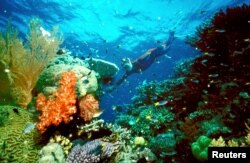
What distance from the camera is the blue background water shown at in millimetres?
26014

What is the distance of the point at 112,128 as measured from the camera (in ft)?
21.2

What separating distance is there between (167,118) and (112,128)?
4.19 m

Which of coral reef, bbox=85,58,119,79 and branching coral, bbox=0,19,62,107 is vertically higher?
coral reef, bbox=85,58,119,79

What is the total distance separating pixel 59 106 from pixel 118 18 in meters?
24.5

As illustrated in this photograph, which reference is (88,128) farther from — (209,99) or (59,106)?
(209,99)

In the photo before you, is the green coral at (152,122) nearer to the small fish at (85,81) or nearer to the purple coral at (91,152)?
the small fish at (85,81)

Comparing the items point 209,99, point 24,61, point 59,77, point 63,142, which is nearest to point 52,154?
point 63,142

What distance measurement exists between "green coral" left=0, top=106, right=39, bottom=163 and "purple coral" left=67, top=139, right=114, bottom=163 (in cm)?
115

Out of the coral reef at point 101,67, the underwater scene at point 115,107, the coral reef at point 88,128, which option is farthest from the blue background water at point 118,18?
the coral reef at point 88,128

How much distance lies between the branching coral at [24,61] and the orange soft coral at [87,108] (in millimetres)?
2824

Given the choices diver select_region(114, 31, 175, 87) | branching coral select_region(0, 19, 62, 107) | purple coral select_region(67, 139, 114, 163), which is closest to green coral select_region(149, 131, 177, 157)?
purple coral select_region(67, 139, 114, 163)

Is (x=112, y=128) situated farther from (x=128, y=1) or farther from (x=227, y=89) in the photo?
(x=128, y=1)

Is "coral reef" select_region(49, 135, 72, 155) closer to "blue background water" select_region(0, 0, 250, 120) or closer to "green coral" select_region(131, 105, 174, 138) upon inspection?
"green coral" select_region(131, 105, 174, 138)

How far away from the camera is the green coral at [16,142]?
5832 millimetres
